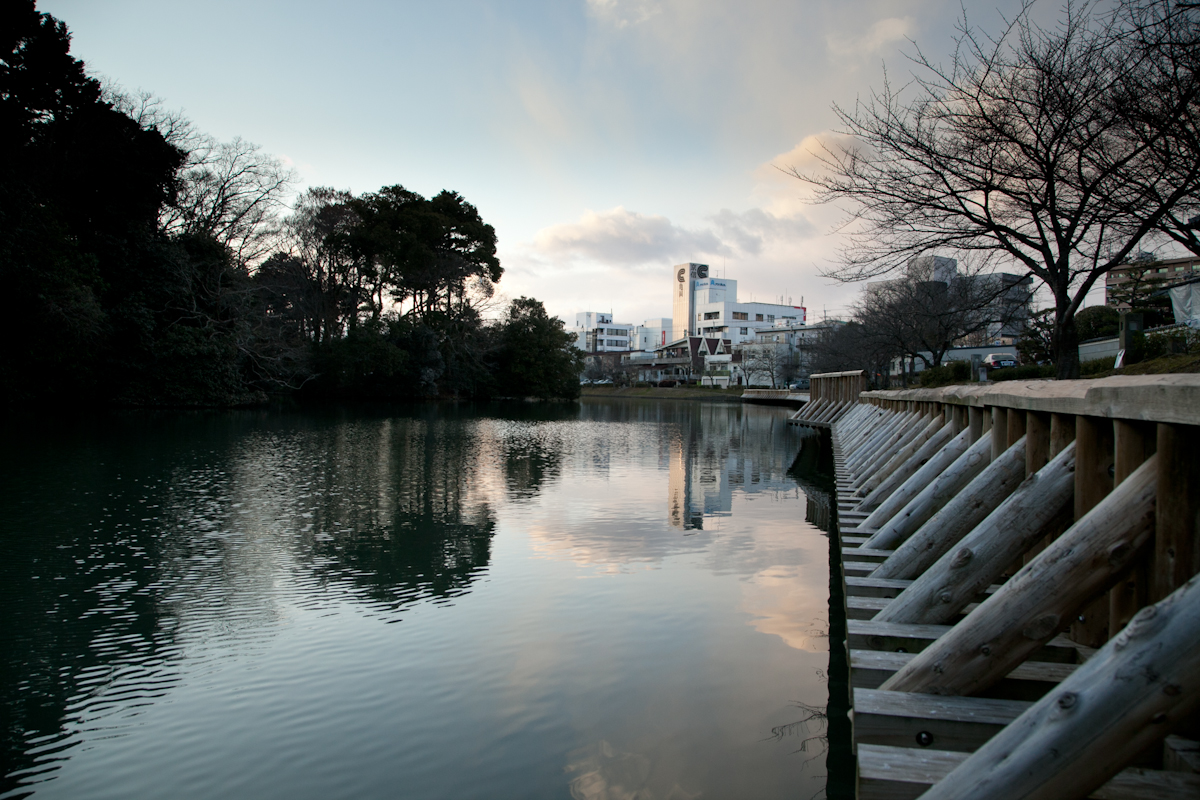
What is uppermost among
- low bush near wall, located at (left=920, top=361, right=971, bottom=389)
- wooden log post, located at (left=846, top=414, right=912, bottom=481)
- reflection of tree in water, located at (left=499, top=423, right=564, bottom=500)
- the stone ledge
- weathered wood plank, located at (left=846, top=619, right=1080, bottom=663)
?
low bush near wall, located at (left=920, top=361, right=971, bottom=389)

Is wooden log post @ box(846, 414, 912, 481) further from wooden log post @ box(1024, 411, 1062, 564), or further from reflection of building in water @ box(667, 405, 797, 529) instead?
wooden log post @ box(1024, 411, 1062, 564)

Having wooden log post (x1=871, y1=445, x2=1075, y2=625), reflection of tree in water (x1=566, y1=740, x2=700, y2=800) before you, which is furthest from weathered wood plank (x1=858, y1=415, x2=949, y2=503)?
reflection of tree in water (x1=566, y1=740, x2=700, y2=800)

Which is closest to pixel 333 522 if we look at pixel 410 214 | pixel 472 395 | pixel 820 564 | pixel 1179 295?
pixel 820 564

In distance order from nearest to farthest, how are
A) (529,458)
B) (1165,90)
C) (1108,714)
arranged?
(1108,714) → (1165,90) → (529,458)

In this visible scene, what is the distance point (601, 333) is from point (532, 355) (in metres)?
92.2

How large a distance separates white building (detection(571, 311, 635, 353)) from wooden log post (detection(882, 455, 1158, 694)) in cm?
14735

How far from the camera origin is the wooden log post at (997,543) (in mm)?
3484

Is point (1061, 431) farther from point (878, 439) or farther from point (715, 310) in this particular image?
point (715, 310)

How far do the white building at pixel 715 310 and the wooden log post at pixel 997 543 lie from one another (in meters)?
114

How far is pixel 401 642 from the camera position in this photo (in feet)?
20.6

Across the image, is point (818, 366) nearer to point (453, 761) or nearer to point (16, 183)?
point (16, 183)

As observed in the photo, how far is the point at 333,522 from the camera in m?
11.0

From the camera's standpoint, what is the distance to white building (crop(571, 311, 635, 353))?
15225 cm

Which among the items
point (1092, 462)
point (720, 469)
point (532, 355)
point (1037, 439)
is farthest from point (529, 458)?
point (532, 355)
